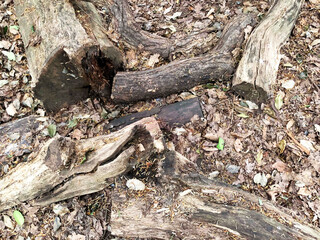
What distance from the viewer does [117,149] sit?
2709 mm

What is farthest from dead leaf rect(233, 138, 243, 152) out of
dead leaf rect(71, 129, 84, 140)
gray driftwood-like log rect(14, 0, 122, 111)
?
dead leaf rect(71, 129, 84, 140)

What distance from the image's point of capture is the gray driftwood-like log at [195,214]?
245cm

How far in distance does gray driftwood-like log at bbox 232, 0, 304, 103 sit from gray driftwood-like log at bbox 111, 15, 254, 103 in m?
0.29

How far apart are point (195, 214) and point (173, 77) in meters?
2.04

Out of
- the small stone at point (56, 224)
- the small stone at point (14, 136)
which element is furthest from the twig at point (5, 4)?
the small stone at point (56, 224)

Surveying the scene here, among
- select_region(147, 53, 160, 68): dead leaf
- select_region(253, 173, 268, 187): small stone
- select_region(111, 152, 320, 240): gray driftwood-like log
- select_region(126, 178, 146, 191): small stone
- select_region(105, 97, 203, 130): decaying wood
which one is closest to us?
select_region(111, 152, 320, 240): gray driftwood-like log

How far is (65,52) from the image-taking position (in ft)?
10.7

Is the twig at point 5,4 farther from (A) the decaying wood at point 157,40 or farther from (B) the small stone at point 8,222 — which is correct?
(B) the small stone at point 8,222

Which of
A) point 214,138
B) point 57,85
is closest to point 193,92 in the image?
point 214,138

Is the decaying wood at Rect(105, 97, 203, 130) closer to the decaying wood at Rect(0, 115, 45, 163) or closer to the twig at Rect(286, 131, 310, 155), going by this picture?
the decaying wood at Rect(0, 115, 45, 163)

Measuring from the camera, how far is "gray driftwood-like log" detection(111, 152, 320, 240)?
2.45 meters

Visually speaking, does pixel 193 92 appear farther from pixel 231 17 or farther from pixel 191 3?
pixel 191 3

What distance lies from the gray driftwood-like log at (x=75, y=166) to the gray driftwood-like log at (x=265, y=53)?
1.66 metres

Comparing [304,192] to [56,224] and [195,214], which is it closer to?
[195,214]
